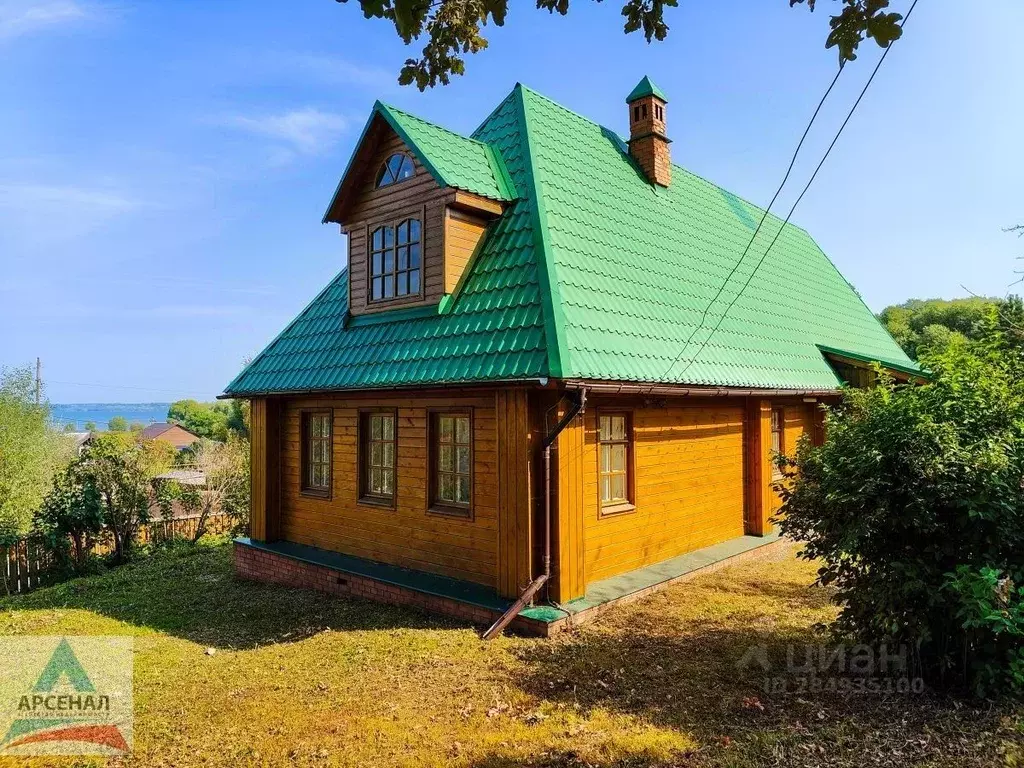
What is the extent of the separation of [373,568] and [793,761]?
6384 mm

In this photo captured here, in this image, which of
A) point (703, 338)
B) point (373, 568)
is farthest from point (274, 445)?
point (703, 338)

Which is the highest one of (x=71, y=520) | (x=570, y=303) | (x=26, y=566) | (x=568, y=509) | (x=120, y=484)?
(x=570, y=303)

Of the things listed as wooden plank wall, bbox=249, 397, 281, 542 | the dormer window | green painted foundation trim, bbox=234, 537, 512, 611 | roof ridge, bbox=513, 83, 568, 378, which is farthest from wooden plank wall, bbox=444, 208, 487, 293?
wooden plank wall, bbox=249, 397, 281, 542

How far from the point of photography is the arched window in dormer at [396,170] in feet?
30.8

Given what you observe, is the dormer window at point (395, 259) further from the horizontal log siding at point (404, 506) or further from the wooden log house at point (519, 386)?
the horizontal log siding at point (404, 506)

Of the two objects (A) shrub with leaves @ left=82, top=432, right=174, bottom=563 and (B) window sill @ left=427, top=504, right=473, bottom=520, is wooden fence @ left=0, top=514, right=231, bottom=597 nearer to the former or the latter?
(A) shrub with leaves @ left=82, top=432, right=174, bottom=563

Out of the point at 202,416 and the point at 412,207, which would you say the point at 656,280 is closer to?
the point at 412,207

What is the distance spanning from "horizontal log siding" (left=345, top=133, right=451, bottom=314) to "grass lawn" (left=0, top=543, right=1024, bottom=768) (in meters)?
4.66

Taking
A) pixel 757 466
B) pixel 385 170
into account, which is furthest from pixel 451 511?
pixel 757 466

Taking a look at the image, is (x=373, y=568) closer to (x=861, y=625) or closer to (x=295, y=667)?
(x=295, y=667)

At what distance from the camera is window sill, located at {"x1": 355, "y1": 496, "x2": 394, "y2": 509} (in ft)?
30.0

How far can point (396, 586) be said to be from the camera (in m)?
8.34

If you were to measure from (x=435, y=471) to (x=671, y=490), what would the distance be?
3.67 m

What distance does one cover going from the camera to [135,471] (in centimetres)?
1500
